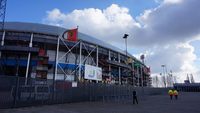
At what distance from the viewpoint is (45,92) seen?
68.0 ft

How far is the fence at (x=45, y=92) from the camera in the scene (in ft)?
55.8

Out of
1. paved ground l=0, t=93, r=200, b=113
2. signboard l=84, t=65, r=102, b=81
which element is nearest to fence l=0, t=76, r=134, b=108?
paved ground l=0, t=93, r=200, b=113

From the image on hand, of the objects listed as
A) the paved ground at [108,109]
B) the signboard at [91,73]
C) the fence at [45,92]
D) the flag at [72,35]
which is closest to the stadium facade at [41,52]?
the flag at [72,35]

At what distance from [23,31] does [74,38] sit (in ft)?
37.2

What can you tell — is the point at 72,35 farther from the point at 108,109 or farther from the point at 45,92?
the point at 108,109

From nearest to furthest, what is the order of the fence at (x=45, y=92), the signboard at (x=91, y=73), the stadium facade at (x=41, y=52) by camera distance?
the fence at (x=45, y=92) < the signboard at (x=91, y=73) < the stadium facade at (x=41, y=52)

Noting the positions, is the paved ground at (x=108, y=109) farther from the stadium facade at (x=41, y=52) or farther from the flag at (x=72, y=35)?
the flag at (x=72, y=35)

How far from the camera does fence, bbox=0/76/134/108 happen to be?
17016 millimetres

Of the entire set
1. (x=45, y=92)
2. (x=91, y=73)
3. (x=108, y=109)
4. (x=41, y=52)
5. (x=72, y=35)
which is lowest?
(x=108, y=109)

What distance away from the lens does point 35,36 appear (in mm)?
46969

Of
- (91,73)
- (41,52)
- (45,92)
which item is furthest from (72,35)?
(45,92)

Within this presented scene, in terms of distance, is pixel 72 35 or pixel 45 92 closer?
pixel 45 92

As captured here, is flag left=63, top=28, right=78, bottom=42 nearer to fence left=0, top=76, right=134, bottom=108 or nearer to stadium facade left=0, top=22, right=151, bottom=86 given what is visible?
stadium facade left=0, top=22, right=151, bottom=86

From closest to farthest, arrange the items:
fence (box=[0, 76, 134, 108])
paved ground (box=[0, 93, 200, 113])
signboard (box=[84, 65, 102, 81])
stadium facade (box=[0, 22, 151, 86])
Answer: paved ground (box=[0, 93, 200, 113])
fence (box=[0, 76, 134, 108])
signboard (box=[84, 65, 102, 81])
stadium facade (box=[0, 22, 151, 86])
